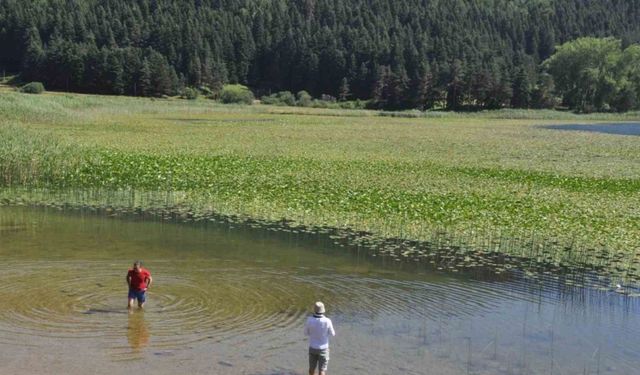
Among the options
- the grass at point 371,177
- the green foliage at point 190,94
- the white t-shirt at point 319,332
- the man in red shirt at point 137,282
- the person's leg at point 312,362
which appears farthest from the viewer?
the green foliage at point 190,94

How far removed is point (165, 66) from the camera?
6033 inches

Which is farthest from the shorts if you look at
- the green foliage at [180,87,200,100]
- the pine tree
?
the pine tree

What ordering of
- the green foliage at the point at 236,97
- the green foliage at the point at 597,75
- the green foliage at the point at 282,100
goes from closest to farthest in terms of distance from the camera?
the green foliage at the point at 236,97 → the green foliage at the point at 282,100 → the green foliage at the point at 597,75

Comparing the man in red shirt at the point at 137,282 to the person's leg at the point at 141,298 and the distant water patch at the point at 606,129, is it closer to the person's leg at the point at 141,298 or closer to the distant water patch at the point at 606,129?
the person's leg at the point at 141,298

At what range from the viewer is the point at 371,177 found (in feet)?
133

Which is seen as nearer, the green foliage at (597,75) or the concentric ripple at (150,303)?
the concentric ripple at (150,303)

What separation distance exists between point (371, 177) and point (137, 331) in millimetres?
25610

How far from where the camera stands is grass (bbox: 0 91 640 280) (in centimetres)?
2855

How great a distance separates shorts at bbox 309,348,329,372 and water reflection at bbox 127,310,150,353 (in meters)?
3.77

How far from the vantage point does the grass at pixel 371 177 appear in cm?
2855

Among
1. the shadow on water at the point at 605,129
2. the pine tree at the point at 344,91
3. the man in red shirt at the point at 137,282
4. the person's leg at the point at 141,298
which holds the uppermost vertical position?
the pine tree at the point at 344,91

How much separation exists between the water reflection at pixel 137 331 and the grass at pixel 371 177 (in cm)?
1179

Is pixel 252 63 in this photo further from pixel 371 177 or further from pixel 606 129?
pixel 371 177

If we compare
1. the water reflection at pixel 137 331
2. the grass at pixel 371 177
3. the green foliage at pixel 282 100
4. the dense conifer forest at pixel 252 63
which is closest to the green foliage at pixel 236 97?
the green foliage at pixel 282 100
